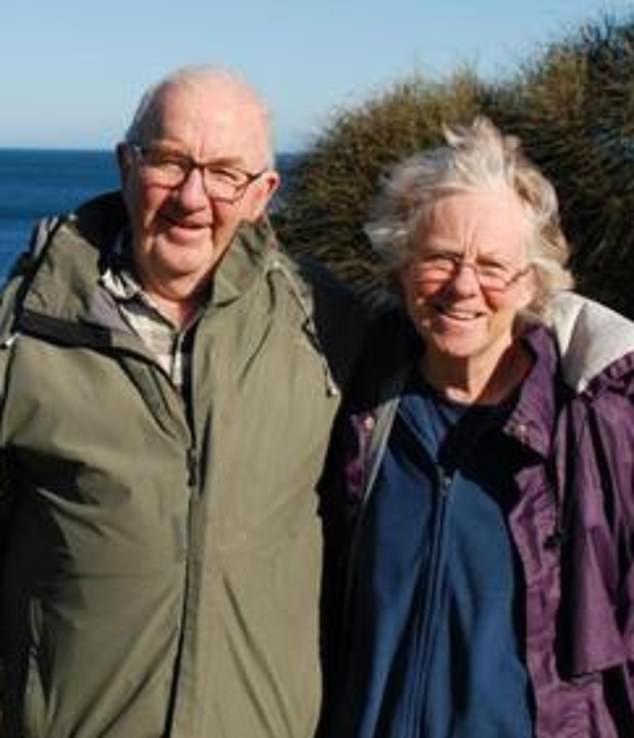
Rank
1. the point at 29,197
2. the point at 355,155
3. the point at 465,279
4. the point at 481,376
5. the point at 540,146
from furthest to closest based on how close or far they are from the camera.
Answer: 1. the point at 29,197
2. the point at 355,155
3. the point at 540,146
4. the point at 481,376
5. the point at 465,279

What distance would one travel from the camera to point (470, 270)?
11.9 ft

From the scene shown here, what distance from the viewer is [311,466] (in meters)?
3.78

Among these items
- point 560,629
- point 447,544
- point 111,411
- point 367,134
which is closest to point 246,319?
point 111,411

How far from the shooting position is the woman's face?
3.65m

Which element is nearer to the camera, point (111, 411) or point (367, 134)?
point (111, 411)

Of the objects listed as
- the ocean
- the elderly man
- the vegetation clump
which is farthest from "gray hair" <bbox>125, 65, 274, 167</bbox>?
the ocean

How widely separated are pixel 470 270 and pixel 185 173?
2.16ft

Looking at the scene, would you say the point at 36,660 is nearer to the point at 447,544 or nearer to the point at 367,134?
the point at 447,544

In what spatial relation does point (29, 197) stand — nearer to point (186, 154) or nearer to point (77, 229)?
point (77, 229)

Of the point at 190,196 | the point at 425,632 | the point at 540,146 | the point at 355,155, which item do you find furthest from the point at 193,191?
the point at 355,155

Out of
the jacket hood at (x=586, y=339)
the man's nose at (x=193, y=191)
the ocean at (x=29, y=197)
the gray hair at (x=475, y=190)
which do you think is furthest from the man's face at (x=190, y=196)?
the ocean at (x=29, y=197)

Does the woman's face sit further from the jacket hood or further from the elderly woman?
the jacket hood

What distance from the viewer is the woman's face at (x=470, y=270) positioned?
3.65m

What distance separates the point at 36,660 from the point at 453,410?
42.4 inches
